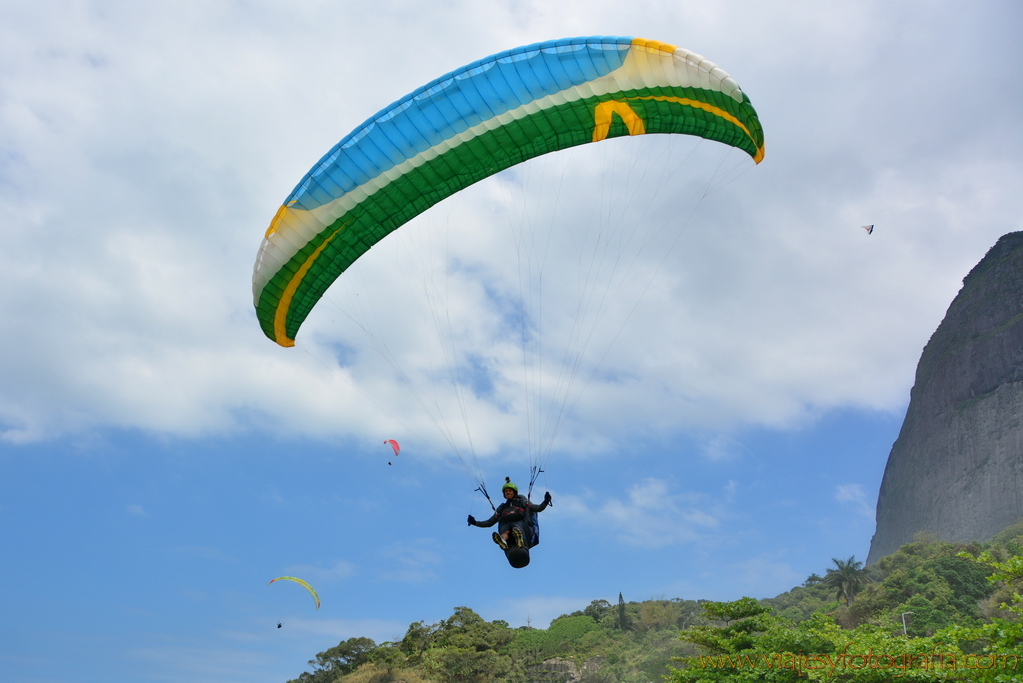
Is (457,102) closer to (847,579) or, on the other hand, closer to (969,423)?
(847,579)

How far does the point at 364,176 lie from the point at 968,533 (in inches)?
4028

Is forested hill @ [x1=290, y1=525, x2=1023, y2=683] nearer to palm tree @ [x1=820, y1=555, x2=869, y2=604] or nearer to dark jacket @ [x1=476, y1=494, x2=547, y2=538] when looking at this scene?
palm tree @ [x1=820, y1=555, x2=869, y2=604]

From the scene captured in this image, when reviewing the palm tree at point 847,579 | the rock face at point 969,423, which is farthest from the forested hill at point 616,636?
the rock face at point 969,423

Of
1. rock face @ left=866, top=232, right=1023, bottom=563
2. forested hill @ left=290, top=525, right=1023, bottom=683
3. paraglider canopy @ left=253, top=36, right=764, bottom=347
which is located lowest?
forested hill @ left=290, top=525, right=1023, bottom=683

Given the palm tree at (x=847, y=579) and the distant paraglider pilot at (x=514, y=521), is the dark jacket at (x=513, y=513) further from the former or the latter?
the palm tree at (x=847, y=579)

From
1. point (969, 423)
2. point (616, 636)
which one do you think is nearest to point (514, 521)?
point (616, 636)

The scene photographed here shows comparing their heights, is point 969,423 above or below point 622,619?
above

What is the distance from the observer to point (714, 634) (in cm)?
2230

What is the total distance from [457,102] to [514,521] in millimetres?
7166

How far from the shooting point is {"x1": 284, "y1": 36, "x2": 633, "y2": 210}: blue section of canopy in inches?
470

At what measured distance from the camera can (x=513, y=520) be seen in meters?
11.9

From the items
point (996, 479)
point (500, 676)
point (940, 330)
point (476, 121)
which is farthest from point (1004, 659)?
point (940, 330)

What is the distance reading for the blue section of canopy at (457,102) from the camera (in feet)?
39.2

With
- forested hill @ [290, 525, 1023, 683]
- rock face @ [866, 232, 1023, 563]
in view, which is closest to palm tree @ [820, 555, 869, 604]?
forested hill @ [290, 525, 1023, 683]
